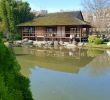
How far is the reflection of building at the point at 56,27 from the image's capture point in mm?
32406

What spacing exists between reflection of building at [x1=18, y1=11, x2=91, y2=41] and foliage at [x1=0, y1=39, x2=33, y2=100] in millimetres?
27469

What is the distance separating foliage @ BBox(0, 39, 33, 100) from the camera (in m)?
2.98

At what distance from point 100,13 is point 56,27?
8792mm

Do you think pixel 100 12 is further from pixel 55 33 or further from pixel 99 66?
pixel 99 66

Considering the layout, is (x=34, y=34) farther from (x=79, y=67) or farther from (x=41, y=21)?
(x=79, y=67)

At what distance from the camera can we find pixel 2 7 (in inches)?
1375

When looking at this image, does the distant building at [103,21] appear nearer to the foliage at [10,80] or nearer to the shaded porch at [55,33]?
the shaded porch at [55,33]

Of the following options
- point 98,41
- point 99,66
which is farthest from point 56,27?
point 99,66

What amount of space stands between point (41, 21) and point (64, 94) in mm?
26697

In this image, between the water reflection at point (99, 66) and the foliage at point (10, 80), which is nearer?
the foliage at point (10, 80)

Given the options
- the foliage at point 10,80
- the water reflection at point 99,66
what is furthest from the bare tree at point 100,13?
the foliage at point 10,80

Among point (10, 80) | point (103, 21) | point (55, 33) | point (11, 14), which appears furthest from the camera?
point (103, 21)

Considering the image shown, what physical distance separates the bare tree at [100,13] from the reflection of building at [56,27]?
3.84 m

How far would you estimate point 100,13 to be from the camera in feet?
130
